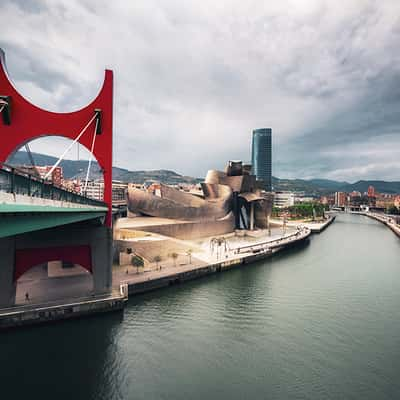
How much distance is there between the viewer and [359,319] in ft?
52.7

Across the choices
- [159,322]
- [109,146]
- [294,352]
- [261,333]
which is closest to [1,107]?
[109,146]

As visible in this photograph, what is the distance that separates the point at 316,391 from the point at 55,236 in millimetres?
15321

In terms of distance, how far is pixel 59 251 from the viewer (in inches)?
615

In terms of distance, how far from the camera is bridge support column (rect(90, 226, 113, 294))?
16.2 meters

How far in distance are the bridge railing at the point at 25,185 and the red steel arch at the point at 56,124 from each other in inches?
244

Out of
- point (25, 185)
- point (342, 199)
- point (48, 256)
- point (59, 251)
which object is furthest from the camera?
point (342, 199)

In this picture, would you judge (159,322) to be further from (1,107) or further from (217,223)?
(217,223)

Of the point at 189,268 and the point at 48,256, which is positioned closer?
the point at 48,256

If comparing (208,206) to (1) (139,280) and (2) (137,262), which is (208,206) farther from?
(1) (139,280)

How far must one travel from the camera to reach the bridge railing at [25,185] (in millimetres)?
6148

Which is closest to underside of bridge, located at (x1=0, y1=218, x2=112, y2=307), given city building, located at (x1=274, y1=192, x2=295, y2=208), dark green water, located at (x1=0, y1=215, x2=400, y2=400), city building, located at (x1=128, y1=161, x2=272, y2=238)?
dark green water, located at (x1=0, y1=215, x2=400, y2=400)

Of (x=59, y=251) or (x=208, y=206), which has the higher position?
(x=208, y=206)

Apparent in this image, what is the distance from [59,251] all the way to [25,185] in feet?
32.0

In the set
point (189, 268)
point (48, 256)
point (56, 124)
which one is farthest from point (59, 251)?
point (189, 268)
